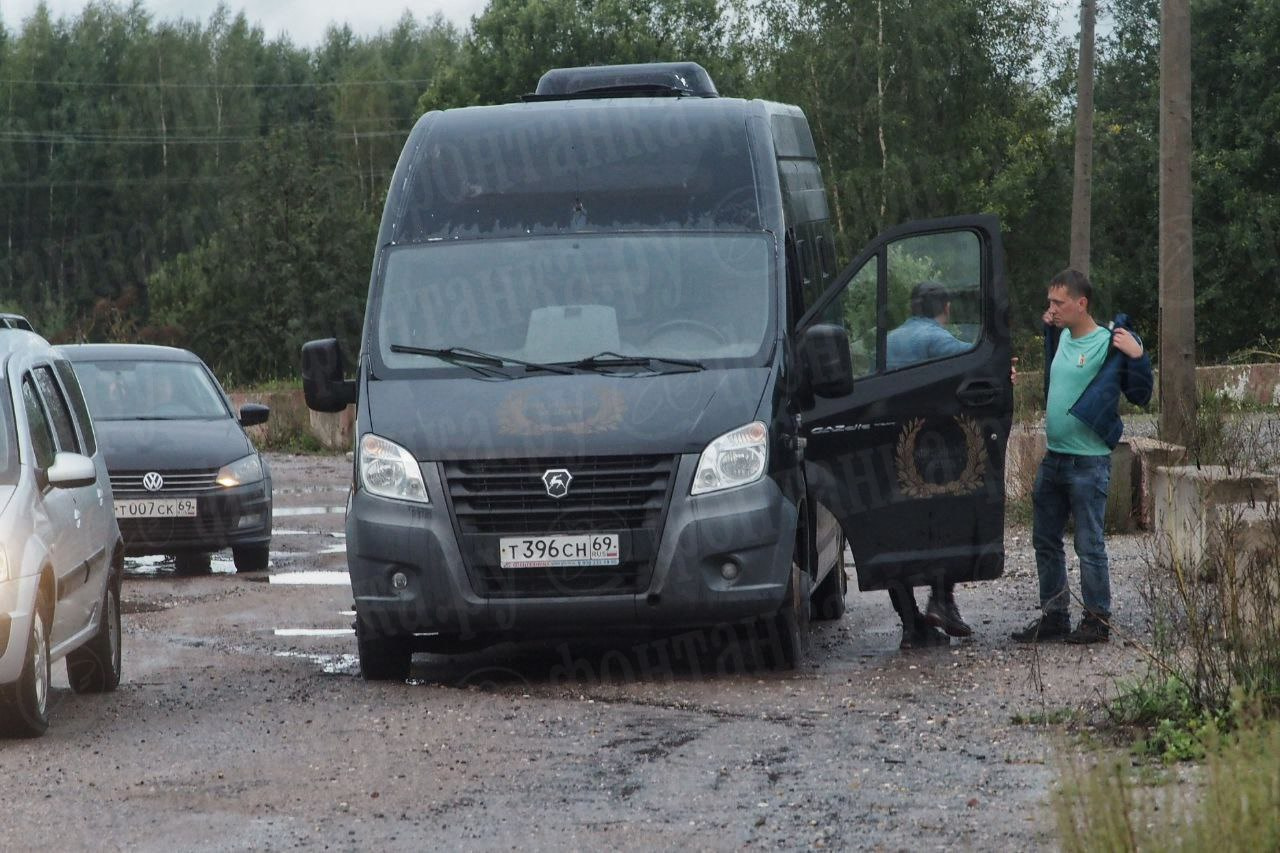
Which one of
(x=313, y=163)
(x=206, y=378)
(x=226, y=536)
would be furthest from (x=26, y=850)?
(x=313, y=163)

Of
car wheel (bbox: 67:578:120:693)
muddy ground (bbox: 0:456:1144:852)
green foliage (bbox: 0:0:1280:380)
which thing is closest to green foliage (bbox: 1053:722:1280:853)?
muddy ground (bbox: 0:456:1144:852)

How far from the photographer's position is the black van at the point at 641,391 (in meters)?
8.91

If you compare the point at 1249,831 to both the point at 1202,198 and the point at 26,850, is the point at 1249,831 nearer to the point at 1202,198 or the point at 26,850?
the point at 26,850

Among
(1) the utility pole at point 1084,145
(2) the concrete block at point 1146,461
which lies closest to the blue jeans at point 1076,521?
(2) the concrete block at point 1146,461

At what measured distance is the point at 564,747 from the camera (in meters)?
7.44

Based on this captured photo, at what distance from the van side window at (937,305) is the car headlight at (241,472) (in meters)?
6.95

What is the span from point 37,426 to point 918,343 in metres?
3.95

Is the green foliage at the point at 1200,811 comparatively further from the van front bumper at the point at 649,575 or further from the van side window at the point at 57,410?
the van side window at the point at 57,410

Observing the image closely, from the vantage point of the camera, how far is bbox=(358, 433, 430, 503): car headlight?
8.97 metres

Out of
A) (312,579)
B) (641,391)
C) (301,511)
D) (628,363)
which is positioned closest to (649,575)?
(641,391)

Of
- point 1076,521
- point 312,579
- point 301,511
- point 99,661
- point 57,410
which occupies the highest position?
point 57,410

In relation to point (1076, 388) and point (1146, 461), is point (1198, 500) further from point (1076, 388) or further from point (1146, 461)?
point (1146, 461)

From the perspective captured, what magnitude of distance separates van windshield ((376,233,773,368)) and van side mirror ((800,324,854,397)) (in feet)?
0.75

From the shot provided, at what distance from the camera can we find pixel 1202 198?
181ft
